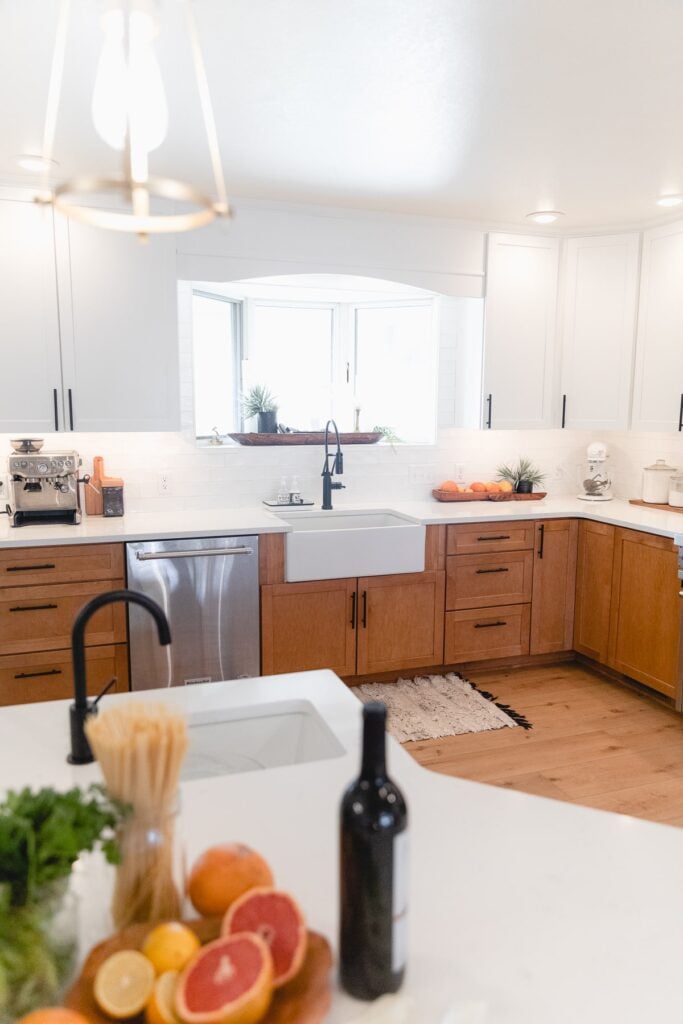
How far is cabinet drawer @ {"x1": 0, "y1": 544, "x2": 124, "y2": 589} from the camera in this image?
3191 mm

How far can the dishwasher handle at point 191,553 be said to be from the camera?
335cm

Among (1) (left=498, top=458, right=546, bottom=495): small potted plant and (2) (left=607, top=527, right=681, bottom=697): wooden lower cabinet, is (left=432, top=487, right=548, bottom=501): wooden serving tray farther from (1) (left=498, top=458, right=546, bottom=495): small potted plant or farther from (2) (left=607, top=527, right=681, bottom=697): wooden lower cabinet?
(2) (left=607, top=527, right=681, bottom=697): wooden lower cabinet

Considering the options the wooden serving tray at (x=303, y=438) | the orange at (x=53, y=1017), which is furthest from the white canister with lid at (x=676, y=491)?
the orange at (x=53, y=1017)

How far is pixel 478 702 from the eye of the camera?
3832 mm

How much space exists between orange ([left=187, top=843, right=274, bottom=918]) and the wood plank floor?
90.4 inches

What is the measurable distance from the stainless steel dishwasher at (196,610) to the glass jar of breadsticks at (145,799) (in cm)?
255

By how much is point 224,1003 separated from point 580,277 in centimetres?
436

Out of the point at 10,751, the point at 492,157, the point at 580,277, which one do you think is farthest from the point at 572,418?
the point at 10,751

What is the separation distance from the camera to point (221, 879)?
878 mm

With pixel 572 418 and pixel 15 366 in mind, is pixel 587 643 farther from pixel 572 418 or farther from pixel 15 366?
pixel 15 366

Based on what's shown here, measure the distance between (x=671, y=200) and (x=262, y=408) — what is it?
237 centimetres

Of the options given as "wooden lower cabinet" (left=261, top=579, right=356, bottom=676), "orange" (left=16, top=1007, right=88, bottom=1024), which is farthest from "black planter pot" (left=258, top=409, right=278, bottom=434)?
"orange" (left=16, top=1007, right=88, bottom=1024)

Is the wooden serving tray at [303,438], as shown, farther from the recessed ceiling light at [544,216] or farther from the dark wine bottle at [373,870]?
the dark wine bottle at [373,870]

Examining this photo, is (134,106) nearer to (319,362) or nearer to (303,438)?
(303,438)
